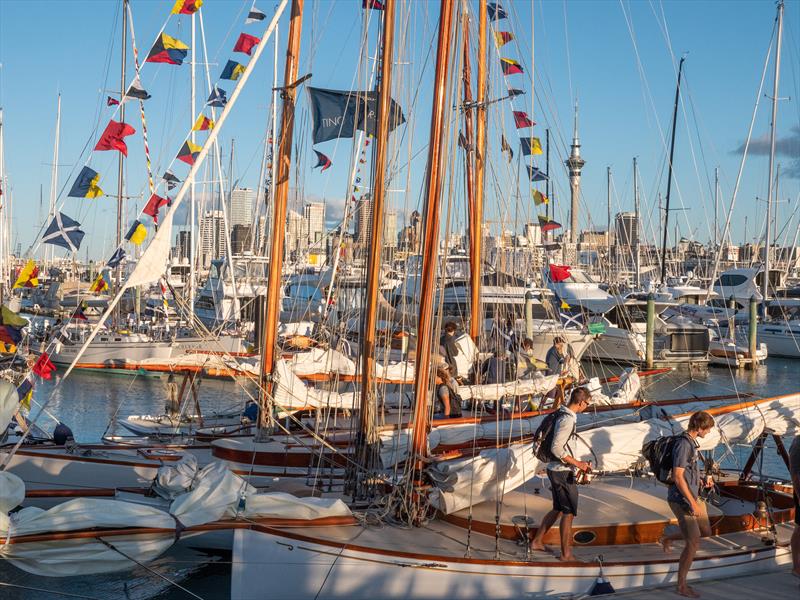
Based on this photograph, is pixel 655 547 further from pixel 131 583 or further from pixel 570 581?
pixel 131 583

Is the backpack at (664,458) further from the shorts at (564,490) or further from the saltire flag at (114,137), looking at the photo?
the saltire flag at (114,137)

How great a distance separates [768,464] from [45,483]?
583 inches

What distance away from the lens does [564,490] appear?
29.3ft

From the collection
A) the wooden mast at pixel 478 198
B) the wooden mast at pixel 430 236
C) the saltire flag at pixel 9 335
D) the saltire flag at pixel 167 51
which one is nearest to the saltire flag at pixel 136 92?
the saltire flag at pixel 167 51

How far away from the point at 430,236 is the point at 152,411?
19007 millimetres

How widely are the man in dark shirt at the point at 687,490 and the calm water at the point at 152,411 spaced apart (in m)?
4.21

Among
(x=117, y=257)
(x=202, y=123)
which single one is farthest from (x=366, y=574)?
(x=202, y=123)

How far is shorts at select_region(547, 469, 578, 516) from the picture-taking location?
8.91 metres

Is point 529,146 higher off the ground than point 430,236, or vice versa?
point 529,146

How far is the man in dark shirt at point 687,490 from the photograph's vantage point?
8.52 meters

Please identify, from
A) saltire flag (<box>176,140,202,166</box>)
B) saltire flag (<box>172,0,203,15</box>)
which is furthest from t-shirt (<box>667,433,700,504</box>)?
saltire flag (<box>176,140,202,166</box>)

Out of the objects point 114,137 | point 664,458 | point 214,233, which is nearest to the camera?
point 664,458

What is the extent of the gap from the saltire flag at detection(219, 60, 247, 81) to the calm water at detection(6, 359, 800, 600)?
724 centimetres

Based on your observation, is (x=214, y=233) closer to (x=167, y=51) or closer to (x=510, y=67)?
(x=510, y=67)
